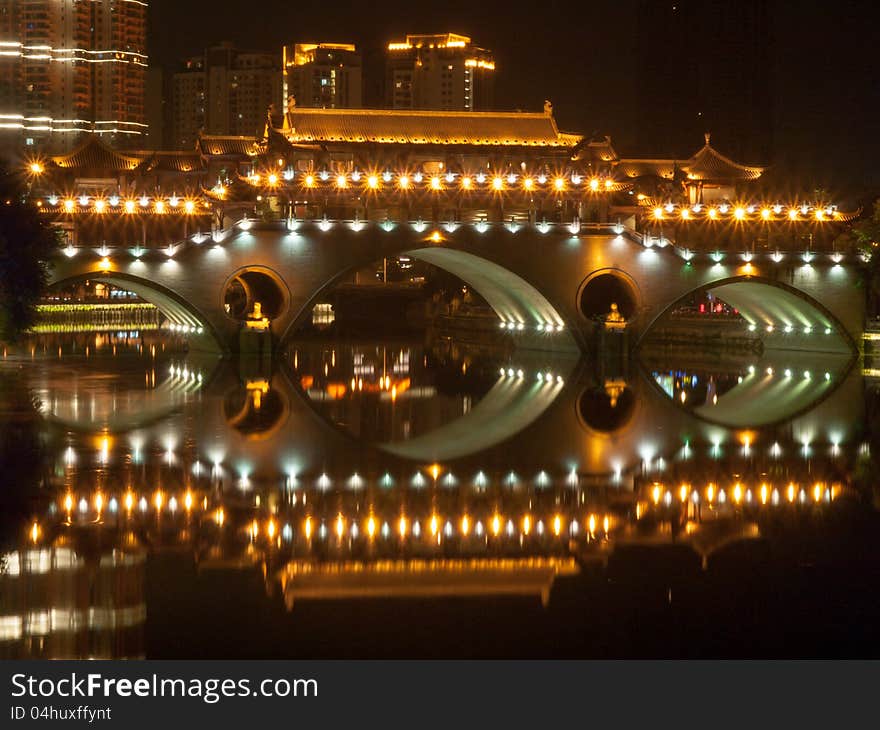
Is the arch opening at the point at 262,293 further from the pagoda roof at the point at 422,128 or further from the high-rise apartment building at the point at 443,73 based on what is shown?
the high-rise apartment building at the point at 443,73

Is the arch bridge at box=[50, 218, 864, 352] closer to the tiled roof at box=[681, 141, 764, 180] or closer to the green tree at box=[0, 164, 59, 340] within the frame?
the green tree at box=[0, 164, 59, 340]

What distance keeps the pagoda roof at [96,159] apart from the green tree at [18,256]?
26.3 m

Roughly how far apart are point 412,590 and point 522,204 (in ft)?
115

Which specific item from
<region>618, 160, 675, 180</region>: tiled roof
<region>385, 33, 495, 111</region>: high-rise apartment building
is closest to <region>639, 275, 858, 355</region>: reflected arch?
<region>618, 160, 675, 180</region>: tiled roof

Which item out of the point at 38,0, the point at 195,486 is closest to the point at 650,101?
the point at 38,0

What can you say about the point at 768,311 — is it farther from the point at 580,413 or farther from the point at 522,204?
the point at 580,413

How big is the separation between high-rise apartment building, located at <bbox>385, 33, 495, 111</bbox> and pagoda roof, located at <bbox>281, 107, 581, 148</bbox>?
127 ft

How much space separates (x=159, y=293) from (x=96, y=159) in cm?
2024

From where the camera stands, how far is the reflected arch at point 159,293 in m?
38.1

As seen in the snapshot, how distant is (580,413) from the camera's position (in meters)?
28.5

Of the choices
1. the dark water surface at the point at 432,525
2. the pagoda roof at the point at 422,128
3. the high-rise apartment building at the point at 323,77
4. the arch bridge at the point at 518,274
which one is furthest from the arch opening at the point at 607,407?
the high-rise apartment building at the point at 323,77

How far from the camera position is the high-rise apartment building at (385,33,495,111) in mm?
95875

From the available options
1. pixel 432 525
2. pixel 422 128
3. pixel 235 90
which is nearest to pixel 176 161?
pixel 422 128

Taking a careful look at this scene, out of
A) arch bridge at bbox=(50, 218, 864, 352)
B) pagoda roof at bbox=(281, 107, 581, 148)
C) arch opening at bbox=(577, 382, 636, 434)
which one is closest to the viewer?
arch opening at bbox=(577, 382, 636, 434)
